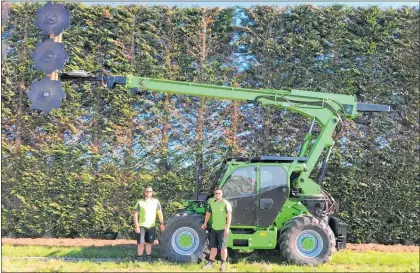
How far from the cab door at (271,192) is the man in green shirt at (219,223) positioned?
66 cm

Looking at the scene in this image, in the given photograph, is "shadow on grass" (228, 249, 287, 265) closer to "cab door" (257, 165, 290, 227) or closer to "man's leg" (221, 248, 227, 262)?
"man's leg" (221, 248, 227, 262)

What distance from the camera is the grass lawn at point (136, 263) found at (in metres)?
7.57

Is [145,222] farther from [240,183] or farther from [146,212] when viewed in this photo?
[240,183]

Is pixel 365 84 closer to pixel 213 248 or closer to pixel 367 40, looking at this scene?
pixel 367 40

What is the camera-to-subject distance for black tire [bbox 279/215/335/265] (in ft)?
26.0

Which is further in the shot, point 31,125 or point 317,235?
point 31,125

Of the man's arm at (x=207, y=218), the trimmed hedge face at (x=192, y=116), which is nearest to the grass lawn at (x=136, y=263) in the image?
the man's arm at (x=207, y=218)

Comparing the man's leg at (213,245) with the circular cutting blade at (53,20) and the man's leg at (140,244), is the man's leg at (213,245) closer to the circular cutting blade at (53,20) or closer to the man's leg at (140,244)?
the man's leg at (140,244)

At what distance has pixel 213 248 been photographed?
26.2 feet

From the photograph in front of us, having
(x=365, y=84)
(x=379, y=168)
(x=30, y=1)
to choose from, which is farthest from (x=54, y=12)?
(x=379, y=168)

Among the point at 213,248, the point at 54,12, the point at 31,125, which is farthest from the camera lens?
the point at 31,125

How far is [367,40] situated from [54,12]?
7.39 metres

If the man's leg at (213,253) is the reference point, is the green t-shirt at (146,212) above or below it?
above

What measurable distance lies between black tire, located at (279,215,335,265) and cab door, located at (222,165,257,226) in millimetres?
684
